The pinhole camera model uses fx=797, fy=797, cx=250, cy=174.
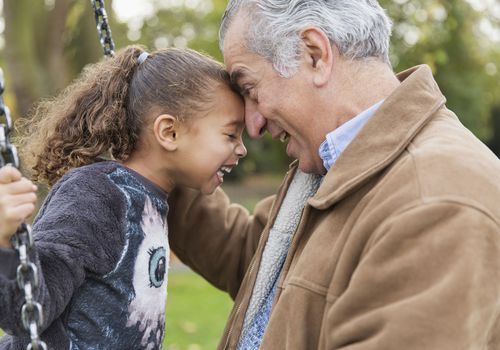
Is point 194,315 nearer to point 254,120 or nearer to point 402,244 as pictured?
point 254,120

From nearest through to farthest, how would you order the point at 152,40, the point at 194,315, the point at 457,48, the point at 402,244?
1. the point at 402,244
2. the point at 194,315
3. the point at 152,40
4. the point at 457,48

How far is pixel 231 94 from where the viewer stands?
284cm

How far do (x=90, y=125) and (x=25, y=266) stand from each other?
3.01 feet

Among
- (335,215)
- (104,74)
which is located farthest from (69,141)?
(335,215)

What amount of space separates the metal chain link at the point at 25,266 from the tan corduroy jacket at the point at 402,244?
2.17 ft

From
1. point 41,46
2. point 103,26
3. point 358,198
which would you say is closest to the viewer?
point 358,198

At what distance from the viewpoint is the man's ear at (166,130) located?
9.15ft

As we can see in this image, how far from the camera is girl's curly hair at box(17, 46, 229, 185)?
9.21 feet

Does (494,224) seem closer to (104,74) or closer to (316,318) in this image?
(316,318)

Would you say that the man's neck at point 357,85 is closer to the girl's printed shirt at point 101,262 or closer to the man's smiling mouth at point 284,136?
the man's smiling mouth at point 284,136

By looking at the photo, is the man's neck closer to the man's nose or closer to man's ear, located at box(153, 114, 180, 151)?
the man's nose

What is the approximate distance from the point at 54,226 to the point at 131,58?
2.69 feet

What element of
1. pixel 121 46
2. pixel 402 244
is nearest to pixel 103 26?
pixel 402 244

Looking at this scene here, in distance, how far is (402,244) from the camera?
1981mm
